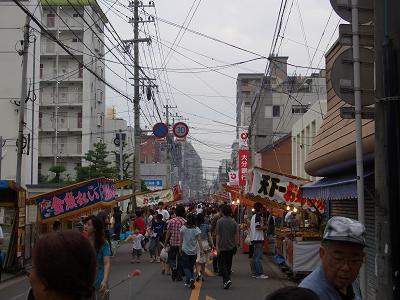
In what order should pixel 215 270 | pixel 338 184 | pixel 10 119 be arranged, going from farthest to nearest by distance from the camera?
pixel 10 119, pixel 215 270, pixel 338 184

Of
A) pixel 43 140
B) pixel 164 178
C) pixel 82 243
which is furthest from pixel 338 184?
pixel 164 178

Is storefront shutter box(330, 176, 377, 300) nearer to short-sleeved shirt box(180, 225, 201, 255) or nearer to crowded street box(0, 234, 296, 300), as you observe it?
crowded street box(0, 234, 296, 300)

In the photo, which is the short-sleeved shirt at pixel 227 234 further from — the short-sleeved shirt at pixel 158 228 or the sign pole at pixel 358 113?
the sign pole at pixel 358 113

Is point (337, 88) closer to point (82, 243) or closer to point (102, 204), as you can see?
point (82, 243)

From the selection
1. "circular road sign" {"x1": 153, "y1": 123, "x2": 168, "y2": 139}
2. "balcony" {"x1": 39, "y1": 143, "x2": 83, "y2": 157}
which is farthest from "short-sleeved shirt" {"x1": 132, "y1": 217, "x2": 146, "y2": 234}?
"balcony" {"x1": 39, "y1": 143, "x2": 83, "y2": 157}

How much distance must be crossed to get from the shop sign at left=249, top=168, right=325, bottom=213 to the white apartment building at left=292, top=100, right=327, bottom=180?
953 cm

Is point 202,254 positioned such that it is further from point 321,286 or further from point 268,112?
A: point 268,112

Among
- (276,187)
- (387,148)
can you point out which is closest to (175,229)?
(276,187)

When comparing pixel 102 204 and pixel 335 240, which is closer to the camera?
pixel 335 240

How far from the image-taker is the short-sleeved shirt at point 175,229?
47.2 feet

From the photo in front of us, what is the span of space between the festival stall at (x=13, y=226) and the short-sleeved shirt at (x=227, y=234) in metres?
6.42

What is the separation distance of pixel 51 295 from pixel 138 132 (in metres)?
30.2

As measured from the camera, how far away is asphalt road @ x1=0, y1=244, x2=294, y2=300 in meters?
12.4

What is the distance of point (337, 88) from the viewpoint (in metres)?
6.42
